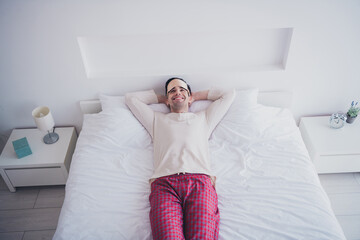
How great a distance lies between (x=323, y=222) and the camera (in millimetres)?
1435

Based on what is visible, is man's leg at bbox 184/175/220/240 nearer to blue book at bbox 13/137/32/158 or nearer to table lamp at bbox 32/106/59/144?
table lamp at bbox 32/106/59/144

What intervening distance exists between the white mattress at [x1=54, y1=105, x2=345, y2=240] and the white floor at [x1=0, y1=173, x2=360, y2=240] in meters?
0.56

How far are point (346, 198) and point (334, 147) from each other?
1.42ft

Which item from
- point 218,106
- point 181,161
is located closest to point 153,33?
point 218,106

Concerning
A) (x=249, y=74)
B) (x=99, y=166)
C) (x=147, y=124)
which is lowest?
(x=99, y=166)

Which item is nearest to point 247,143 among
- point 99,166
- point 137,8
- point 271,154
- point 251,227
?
point 271,154

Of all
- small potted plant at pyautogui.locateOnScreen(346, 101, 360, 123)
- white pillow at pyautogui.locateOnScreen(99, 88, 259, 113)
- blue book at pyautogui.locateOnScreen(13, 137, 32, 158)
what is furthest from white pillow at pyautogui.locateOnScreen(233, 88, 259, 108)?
blue book at pyautogui.locateOnScreen(13, 137, 32, 158)

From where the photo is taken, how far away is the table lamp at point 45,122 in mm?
2036

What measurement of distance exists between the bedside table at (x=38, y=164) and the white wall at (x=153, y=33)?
11.5 inches

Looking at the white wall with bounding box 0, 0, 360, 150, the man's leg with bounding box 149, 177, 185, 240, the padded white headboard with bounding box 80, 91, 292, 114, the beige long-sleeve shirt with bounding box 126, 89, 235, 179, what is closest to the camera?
the man's leg with bounding box 149, 177, 185, 240

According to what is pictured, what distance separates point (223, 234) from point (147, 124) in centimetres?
94

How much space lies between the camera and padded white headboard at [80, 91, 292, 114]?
2275 mm

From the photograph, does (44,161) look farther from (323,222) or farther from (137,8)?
(323,222)

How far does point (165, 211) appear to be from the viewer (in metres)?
1.45
